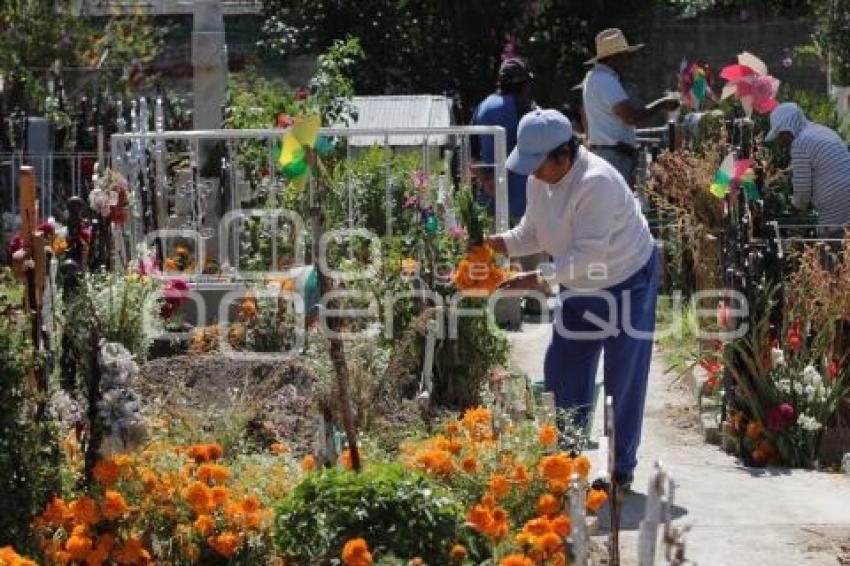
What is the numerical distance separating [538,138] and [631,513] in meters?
1.46

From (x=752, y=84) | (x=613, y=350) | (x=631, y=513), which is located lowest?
(x=631, y=513)

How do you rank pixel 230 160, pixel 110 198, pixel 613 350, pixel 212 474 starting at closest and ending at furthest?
1. pixel 212 474
2. pixel 613 350
3. pixel 110 198
4. pixel 230 160

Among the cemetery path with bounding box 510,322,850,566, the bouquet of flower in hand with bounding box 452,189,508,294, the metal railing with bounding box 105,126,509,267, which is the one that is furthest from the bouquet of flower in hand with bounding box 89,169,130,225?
the cemetery path with bounding box 510,322,850,566

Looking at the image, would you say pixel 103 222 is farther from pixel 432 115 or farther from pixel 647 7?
pixel 647 7

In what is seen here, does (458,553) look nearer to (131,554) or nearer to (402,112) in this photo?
(131,554)

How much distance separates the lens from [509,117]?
10.8 metres

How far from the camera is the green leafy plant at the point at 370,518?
4.55 metres

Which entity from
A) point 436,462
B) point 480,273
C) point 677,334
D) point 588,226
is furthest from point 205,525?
point 677,334

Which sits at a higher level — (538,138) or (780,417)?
(538,138)

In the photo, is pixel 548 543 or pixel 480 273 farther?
pixel 480 273

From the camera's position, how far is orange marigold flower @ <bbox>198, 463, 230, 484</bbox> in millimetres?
4996

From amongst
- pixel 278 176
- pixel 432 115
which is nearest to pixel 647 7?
pixel 432 115

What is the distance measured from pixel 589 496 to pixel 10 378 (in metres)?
1.74

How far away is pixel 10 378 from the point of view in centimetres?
460
